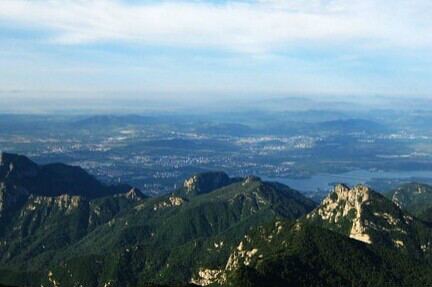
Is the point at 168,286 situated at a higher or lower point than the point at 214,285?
higher

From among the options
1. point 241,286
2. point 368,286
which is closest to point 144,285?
point 241,286

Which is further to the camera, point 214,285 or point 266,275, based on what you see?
point 214,285

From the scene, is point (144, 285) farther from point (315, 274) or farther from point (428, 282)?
point (428, 282)

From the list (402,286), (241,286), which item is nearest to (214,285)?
(241,286)

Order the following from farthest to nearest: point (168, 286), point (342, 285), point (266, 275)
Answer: point (342, 285)
point (266, 275)
point (168, 286)

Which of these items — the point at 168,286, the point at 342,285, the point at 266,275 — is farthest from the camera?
the point at 342,285

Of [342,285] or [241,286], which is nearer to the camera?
[241,286]

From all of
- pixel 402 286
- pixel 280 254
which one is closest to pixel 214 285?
pixel 280 254

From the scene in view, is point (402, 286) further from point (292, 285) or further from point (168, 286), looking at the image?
point (168, 286)
